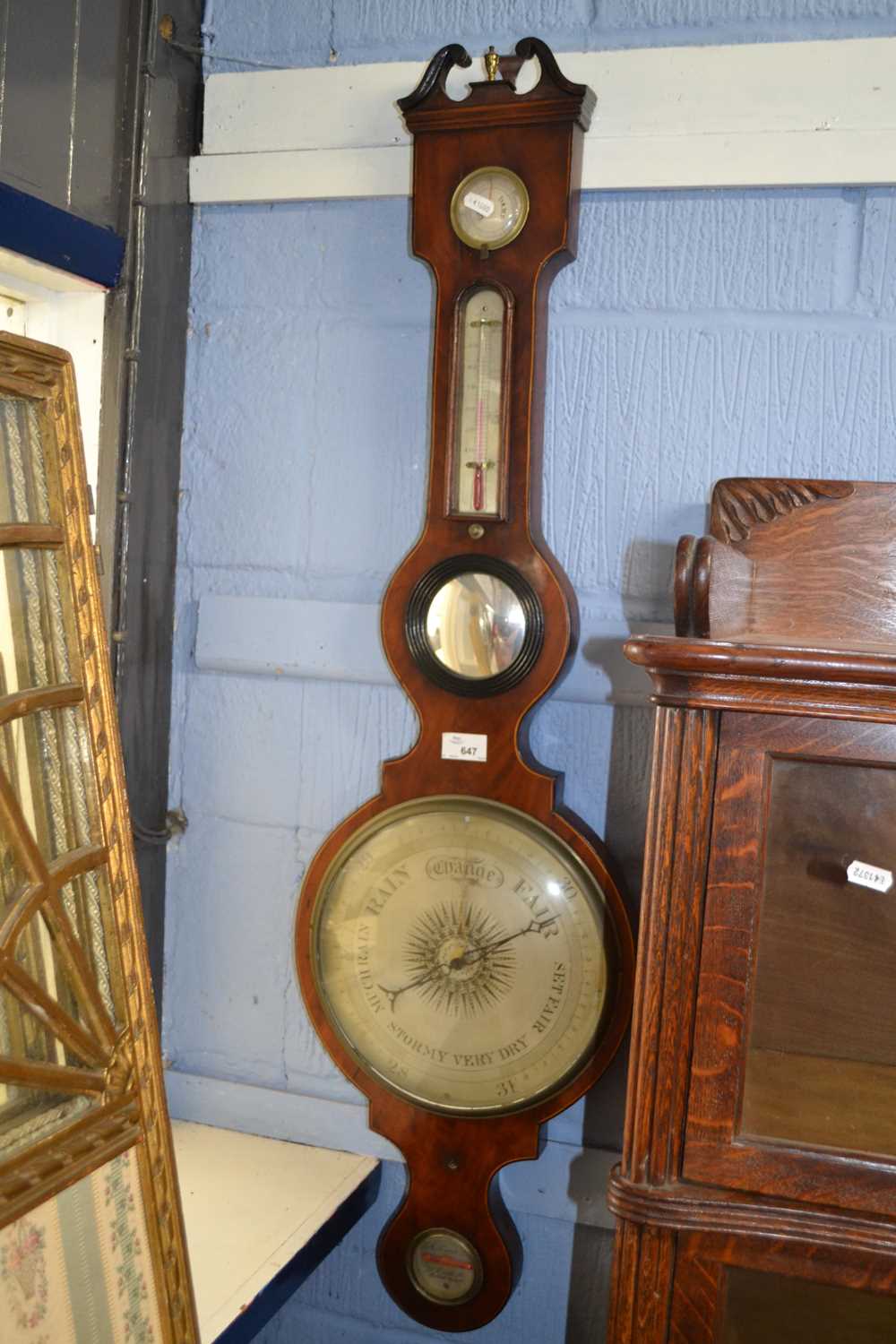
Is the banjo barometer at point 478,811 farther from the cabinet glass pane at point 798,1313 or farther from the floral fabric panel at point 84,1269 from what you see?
the floral fabric panel at point 84,1269

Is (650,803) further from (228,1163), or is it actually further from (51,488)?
(228,1163)

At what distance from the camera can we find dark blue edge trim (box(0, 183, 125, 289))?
73.1 inches

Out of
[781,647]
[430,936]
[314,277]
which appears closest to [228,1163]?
[430,936]

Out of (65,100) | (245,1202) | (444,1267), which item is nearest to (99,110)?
(65,100)

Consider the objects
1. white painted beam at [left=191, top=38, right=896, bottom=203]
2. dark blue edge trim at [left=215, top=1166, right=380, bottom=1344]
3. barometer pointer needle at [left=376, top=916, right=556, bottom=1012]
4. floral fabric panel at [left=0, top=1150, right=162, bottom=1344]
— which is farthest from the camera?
barometer pointer needle at [left=376, top=916, right=556, bottom=1012]

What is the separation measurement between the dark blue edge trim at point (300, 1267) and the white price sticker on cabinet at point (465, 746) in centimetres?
75

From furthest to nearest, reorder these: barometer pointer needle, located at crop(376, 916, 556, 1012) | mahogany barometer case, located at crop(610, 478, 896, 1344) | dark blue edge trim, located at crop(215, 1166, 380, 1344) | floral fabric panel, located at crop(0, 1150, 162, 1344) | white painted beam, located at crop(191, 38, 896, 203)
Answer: barometer pointer needle, located at crop(376, 916, 556, 1012), white painted beam, located at crop(191, 38, 896, 203), dark blue edge trim, located at crop(215, 1166, 380, 1344), mahogany barometer case, located at crop(610, 478, 896, 1344), floral fabric panel, located at crop(0, 1150, 162, 1344)

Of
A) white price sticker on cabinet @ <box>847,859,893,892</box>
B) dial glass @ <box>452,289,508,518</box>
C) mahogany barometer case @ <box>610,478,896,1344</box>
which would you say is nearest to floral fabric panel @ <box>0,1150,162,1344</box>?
mahogany barometer case @ <box>610,478,896,1344</box>

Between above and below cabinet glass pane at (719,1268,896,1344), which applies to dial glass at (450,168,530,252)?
above

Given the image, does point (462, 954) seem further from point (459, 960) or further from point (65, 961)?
point (65, 961)

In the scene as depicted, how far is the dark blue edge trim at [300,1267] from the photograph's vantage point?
1.80m

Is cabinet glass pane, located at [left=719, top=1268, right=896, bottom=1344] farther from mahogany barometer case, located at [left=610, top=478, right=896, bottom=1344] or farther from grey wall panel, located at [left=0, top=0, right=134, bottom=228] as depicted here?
grey wall panel, located at [left=0, top=0, right=134, bottom=228]

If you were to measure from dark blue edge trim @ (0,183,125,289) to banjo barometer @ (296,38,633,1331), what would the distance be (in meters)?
0.51

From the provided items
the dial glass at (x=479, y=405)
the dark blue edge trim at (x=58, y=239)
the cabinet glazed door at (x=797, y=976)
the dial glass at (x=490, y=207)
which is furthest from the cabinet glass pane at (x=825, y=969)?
the dark blue edge trim at (x=58, y=239)
